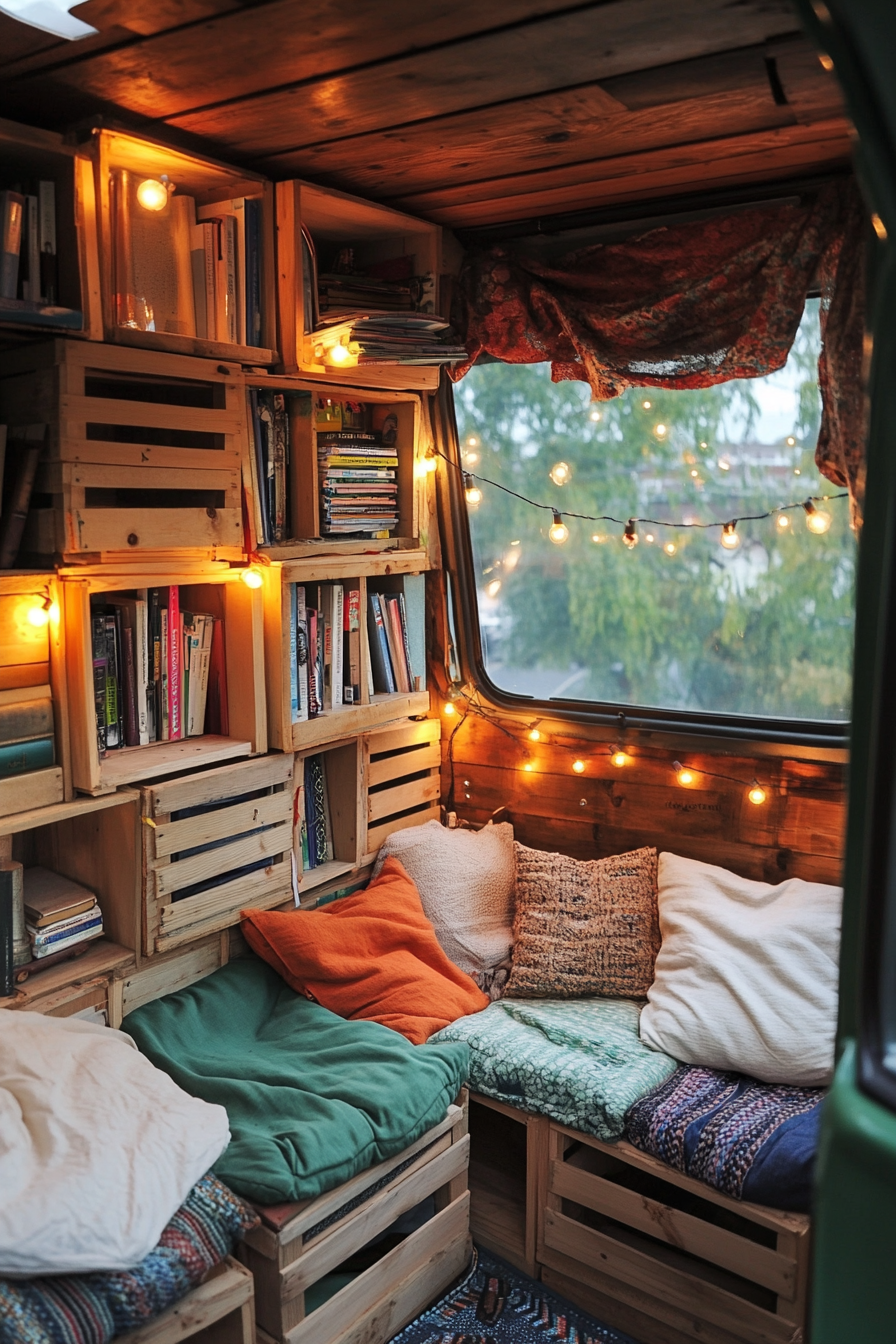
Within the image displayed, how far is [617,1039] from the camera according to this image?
107 inches

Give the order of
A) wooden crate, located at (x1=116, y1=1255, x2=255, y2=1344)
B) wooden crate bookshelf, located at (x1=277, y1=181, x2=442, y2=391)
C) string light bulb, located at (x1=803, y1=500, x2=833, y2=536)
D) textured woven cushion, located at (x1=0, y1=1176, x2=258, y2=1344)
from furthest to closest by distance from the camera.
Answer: string light bulb, located at (x1=803, y1=500, x2=833, y2=536), wooden crate bookshelf, located at (x1=277, y1=181, x2=442, y2=391), wooden crate, located at (x1=116, y1=1255, x2=255, y2=1344), textured woven cushion, located at (x1=0, y1=1176, x2=258, y2=1344)

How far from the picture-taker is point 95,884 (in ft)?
8.30

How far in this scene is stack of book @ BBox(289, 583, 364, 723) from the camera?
2.89 meters

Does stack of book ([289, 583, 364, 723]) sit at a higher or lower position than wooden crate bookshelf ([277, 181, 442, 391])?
lower

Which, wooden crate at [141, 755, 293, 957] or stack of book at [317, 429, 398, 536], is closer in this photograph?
wooden crate at [141, 755, 293, 957]

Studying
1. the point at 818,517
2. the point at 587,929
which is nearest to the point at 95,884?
the point at 587,929

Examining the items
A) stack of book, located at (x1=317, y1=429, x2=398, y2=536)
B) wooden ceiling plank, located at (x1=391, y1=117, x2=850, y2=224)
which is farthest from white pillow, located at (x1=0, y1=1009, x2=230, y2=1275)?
wooden ceiling plank, located at (x1=391, y1=117, x2=850, y2=224)

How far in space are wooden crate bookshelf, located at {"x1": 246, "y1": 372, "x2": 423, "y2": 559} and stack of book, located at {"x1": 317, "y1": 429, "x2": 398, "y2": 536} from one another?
0.03 metres

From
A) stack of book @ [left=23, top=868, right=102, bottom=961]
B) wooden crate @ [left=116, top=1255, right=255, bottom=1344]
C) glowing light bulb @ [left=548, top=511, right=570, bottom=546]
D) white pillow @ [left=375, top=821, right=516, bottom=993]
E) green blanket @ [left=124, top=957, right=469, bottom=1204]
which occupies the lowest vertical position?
wooden crate @ [left=116, top=1255, right=255, bottom=1344]

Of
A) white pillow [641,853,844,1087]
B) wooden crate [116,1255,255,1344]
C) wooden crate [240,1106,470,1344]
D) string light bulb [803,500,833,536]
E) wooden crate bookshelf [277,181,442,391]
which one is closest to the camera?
wooden crate [116,1255,255,1344]

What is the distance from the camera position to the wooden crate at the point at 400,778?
3248 mm

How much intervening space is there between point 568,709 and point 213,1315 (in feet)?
6.55

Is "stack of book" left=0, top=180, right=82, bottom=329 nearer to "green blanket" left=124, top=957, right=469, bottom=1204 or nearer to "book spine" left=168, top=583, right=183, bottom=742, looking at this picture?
"book spine" left=168, top=583, right=183, bottom=742

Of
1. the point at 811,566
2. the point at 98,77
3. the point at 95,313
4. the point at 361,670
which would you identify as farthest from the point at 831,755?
the point at 98,77
